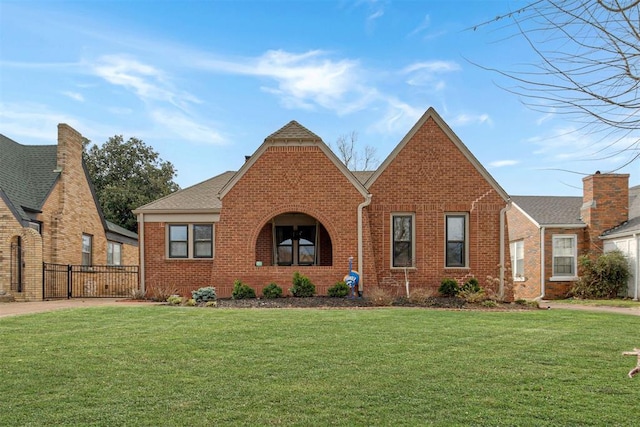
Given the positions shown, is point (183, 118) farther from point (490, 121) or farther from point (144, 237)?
→ point (490, 121)

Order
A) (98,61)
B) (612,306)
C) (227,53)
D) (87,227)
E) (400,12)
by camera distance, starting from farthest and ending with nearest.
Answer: (87,227) < (612,306) < (98,61) < (227,53) < (400,12)

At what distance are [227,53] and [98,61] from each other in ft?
20.1

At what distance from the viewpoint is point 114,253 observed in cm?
2717

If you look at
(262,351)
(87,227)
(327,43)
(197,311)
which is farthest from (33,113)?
(262,351)

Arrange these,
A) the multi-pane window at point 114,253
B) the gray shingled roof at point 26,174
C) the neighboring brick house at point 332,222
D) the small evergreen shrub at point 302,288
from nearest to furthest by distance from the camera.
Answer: the small evergreen shrub at point 302,288 → the neighboring brick house at point 332,222 → the gray shingled roof at point 26,174 → the multi-pane window at point 114,253

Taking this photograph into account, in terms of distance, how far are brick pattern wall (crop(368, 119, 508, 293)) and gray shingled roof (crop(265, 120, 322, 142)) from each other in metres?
3.01

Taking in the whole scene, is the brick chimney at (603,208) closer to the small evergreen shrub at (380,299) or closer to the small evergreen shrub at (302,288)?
the small evergreen shrub at (380,299)

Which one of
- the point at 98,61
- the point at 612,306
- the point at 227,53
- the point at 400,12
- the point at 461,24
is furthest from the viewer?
the point at 612,306

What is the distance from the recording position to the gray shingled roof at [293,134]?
54.7 ft

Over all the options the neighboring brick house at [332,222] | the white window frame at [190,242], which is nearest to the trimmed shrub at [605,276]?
the neighboring brick house at [332,222]

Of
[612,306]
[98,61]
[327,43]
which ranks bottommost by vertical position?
[612,306]

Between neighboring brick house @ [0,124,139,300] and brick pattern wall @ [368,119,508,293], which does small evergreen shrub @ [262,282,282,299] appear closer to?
brick pattern wall @ [368,119,508,293]

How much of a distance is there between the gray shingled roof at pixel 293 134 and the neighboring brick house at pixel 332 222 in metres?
0.04

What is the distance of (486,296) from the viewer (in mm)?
16266
